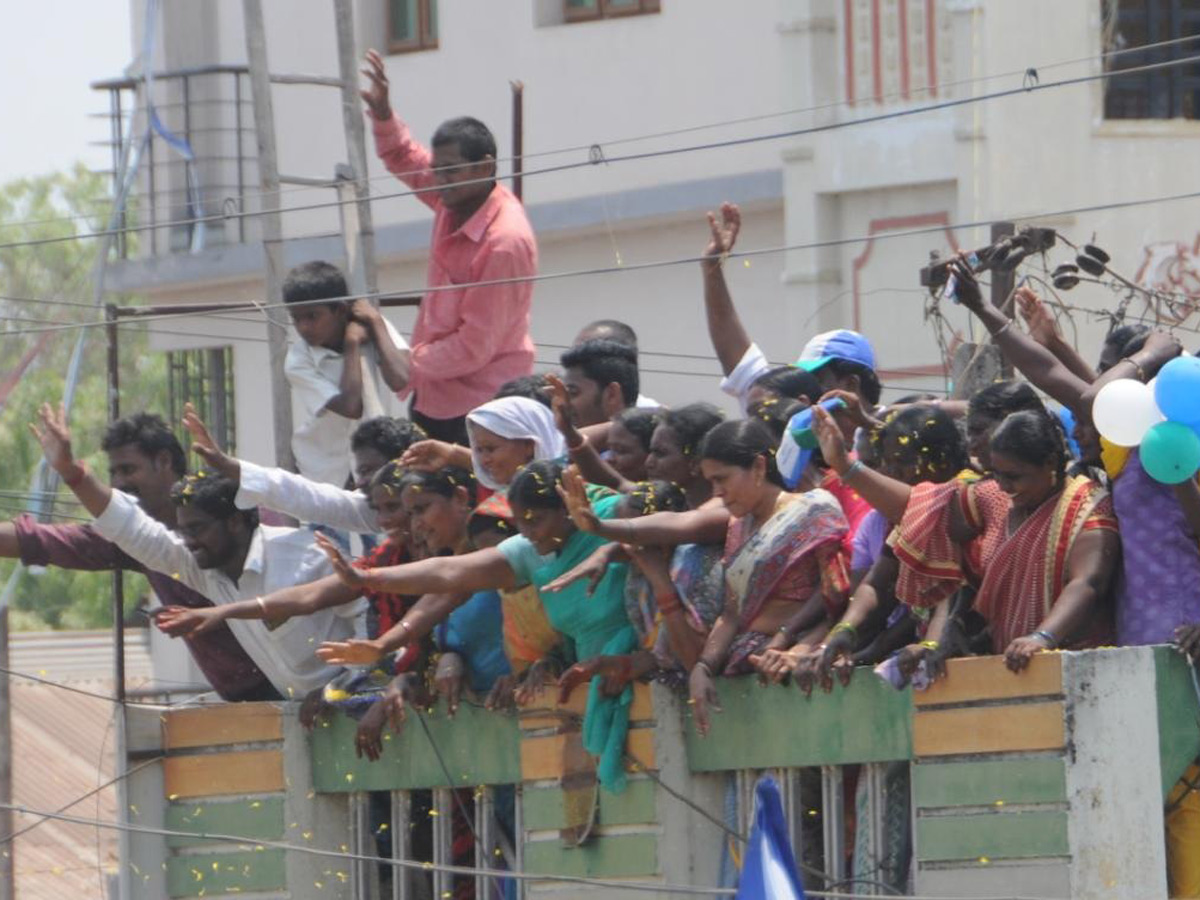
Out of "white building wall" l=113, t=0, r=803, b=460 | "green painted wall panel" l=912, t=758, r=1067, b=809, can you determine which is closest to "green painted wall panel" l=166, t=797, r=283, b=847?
"green painted wall panel" l=912, t=758, r=1067, b=809

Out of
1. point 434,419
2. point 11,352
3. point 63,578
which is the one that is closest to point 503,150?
point 434,419

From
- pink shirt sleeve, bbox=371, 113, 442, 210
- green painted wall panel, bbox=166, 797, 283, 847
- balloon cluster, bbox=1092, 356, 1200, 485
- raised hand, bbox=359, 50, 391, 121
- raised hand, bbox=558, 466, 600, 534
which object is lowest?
green painted wall panel, bbox=166, 797, 283, 847

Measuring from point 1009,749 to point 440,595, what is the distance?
82.7 inches

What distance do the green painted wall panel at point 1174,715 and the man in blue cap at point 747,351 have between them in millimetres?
1744

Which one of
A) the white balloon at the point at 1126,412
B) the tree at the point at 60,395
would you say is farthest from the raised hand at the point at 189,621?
the tree at the point at 60,395

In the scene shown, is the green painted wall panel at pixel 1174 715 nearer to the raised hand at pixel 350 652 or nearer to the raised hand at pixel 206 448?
the raised hand at pixel 350 652

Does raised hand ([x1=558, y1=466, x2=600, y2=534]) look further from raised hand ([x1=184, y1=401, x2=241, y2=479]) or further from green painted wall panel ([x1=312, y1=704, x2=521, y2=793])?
raised hand ([x1=184, y1=401, x2=241, y2=479])

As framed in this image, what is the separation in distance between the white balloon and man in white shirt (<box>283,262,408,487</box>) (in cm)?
359

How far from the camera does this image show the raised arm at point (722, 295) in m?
9.58

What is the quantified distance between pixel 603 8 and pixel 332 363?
27.9 feet

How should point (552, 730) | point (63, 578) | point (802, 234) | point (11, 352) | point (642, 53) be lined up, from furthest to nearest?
point (63, 578)
point (11, 352)
point (642, 53)
point (802, 234)
point (552, 730)

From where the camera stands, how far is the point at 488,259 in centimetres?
1050

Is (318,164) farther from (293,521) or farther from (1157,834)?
(1157,834)

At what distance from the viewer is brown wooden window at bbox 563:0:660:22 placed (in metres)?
18.2
